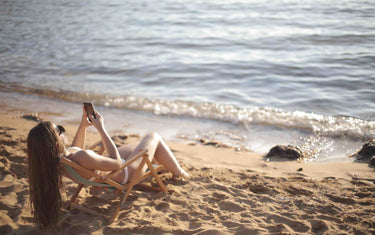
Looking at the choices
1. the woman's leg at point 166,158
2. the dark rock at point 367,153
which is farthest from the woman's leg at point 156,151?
the dark rock at point 367,153

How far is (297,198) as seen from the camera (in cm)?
408

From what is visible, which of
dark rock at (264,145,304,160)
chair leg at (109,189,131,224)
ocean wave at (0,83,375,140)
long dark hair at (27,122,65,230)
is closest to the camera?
long dark hair at (27,122,65,230)

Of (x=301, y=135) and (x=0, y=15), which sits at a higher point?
(x=0, y=15)

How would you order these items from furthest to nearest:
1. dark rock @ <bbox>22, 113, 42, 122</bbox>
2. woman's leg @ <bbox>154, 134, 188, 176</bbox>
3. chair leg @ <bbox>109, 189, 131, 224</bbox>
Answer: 1. dark rock @ <bbox>22, 113, 42, 122</bbox>
2. woman's leg @ <bbox>154, 134, 188, 176</bbox>
3. chair leg @ <bbox>109, 189, 131, 224</bbox>

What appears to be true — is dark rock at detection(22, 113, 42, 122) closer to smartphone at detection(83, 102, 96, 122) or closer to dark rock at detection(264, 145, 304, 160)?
smartphone at detection(83, 102, 96, 122)

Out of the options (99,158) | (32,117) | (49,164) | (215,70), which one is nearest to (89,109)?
(99,158)

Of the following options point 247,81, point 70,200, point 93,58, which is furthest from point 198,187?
point 93,58

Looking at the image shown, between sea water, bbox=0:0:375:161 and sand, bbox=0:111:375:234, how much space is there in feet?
3.19

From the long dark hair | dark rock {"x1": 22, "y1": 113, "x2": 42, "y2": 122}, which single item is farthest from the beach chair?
dark rock {"x1": 22, "y1": 113, "x2": 42, "y2": 122}

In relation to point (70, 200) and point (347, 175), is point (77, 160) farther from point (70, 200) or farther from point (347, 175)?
point (347, 175)

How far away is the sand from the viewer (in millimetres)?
3594

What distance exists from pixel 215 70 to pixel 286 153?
17.0ft

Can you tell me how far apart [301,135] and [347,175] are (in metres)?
1.70

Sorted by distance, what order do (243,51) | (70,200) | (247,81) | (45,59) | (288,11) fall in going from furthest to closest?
(288,11) → (243,51) → (45,59) → (247,81) → (70,200)
